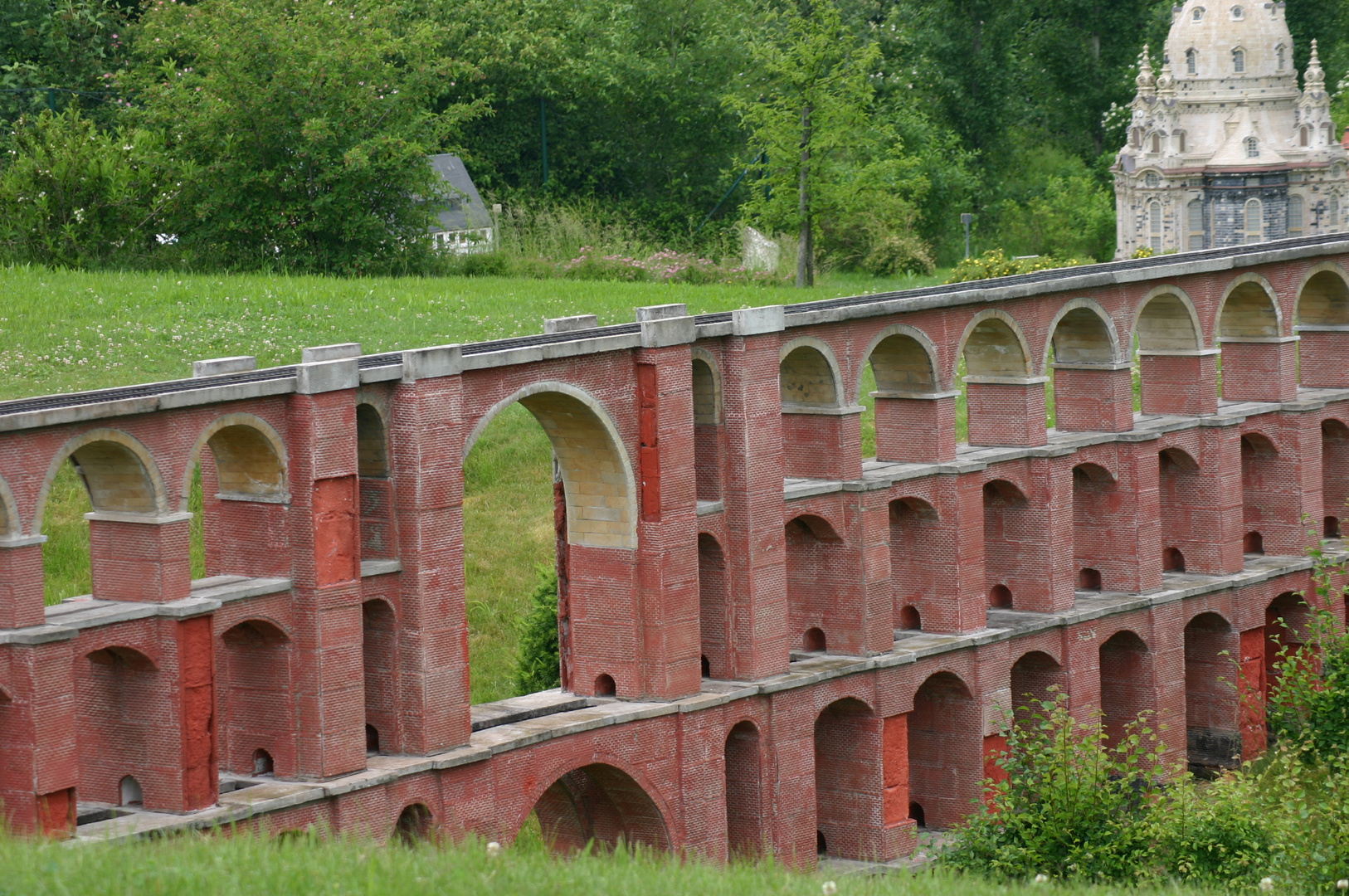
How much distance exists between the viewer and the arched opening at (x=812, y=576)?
3241cm

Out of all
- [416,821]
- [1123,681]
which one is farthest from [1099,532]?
[416,821]

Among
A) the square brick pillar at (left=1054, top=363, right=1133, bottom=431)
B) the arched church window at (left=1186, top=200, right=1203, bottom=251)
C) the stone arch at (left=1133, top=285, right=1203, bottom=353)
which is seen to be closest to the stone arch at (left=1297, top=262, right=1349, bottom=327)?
the stone arch at (left=1133, top=285, right=1203, bottom=353)

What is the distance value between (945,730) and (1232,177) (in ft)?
117

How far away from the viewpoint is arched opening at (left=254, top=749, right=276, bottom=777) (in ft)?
84.1

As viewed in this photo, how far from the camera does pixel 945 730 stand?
3419cm

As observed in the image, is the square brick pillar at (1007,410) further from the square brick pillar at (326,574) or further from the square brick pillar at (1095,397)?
the square brick pillar at (326,574)

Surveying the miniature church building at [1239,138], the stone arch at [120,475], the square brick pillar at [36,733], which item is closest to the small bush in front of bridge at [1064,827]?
the stone arch at [120,475]

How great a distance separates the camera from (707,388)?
30406mm

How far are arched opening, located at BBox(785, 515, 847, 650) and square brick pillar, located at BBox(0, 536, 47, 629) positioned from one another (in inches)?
505

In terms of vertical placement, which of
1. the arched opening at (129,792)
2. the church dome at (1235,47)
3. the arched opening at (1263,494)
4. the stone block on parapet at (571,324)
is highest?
the church dome at (1235,47)

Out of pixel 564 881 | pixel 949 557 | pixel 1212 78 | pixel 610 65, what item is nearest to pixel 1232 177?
pixel 1212 78

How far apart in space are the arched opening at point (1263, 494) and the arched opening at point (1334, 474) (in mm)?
2292

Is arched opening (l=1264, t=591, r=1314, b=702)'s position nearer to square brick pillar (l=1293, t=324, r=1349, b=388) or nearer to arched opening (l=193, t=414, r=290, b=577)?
square brick pillar (l=1293, t=324, r=1349, b=388)

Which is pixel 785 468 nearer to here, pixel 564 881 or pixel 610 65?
pixel 564 881
